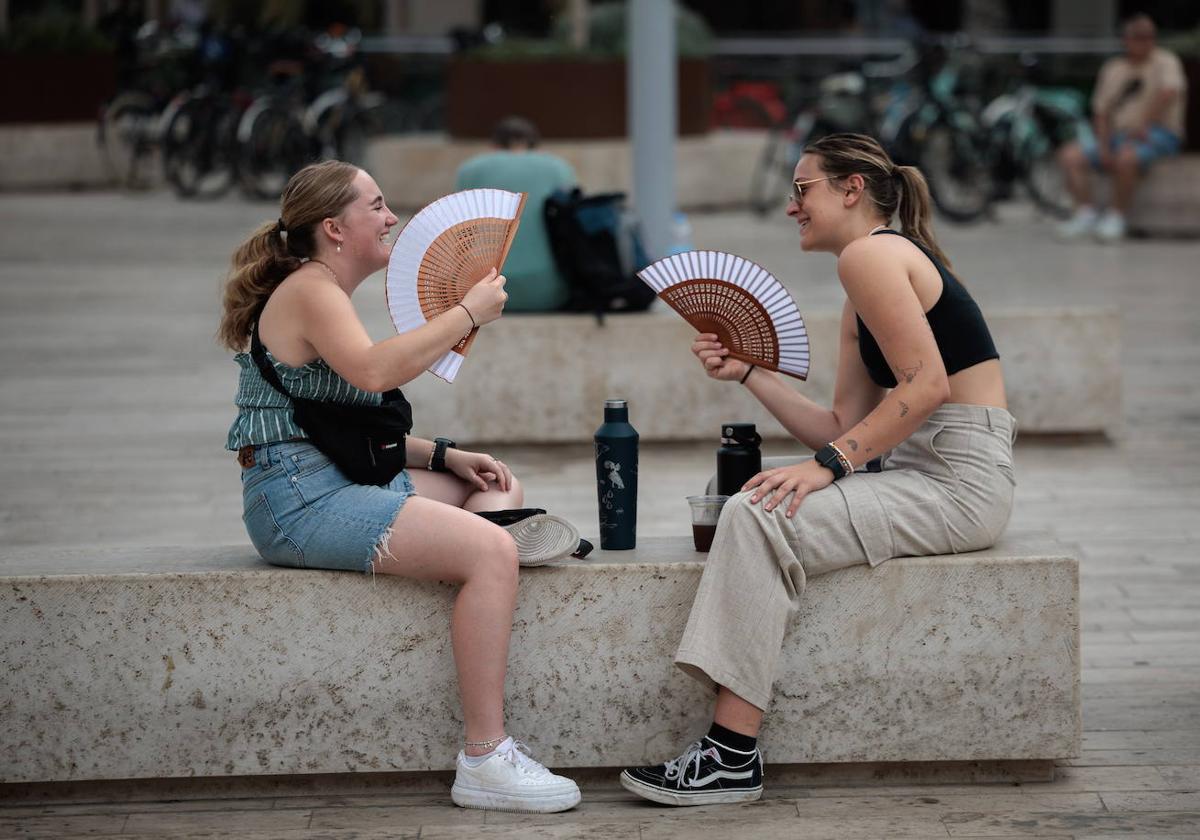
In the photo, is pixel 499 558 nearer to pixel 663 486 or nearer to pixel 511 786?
pixel 511 786

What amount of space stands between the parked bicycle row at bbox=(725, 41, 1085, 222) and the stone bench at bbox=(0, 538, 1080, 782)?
984 centimetres

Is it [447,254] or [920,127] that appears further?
[920,127]

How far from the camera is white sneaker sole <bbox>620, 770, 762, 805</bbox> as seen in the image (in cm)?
328

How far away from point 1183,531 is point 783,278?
17.0 ft

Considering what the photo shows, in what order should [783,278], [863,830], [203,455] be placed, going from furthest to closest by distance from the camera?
[783,278]
[203,455]
[863,830]

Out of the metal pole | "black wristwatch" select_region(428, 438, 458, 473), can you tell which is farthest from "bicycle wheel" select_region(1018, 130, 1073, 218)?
"black wristwatch" select_region(428, 438, 458, 473)

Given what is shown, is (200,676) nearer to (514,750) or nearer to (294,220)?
(514,750)

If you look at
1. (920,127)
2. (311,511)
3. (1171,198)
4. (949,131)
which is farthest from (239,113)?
(311,511)

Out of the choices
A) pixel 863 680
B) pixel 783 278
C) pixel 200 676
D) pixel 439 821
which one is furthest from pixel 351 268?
pixel 783 278

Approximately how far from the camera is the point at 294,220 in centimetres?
339

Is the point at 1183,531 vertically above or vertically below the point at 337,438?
A: below

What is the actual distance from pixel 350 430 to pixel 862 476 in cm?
100

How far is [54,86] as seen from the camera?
16.5 metres

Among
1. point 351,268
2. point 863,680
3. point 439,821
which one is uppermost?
point 351,268
